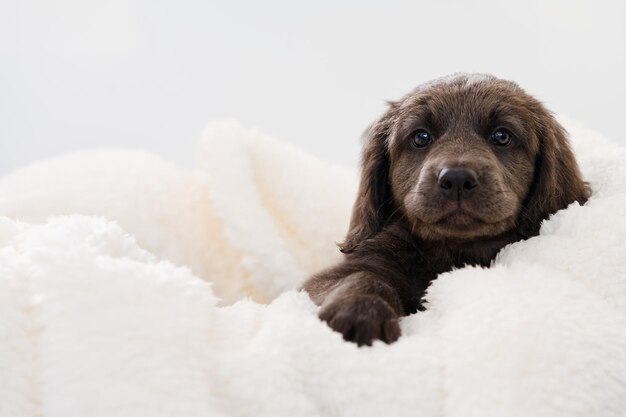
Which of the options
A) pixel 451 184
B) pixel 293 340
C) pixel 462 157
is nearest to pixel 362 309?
pixel 293 340

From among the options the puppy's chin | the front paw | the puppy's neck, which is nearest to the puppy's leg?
the front paw

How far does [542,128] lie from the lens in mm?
2539

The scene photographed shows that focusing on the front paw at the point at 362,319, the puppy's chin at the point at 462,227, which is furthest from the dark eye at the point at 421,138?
the front paw at the point at 362,319

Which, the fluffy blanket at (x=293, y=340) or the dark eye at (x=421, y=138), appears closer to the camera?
the fluffy blanket at (x=293, y=340)

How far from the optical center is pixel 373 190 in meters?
2.67

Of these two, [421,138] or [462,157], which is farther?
[421,138]

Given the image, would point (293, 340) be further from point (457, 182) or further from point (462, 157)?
point (462, 157)

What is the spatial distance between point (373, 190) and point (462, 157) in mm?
510

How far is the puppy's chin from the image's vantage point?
2.20 metres

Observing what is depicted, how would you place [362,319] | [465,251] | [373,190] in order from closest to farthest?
[362,319], [465,251], [373,190]

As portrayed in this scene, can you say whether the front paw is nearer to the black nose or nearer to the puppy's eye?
the black nose

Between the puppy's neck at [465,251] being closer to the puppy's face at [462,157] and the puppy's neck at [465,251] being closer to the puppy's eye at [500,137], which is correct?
the puppy's face at [462,157]

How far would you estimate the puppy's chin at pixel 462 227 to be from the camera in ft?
7.22

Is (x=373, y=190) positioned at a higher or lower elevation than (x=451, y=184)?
lower
